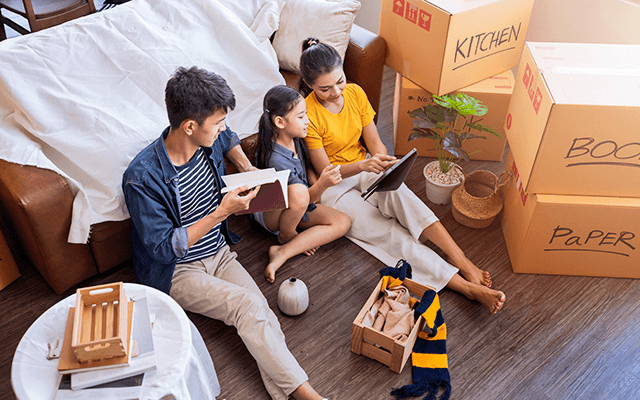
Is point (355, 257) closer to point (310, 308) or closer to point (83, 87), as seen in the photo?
point (310, 308)

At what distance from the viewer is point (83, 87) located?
1.91m

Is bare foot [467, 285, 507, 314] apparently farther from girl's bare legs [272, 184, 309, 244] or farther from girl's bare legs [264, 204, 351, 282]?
girl's bare legs [272, 184, 309, 244]

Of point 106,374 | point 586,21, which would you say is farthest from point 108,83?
point 586,21

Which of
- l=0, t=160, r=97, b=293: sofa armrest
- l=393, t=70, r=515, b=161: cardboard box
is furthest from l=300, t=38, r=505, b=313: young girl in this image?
l=0, t=160, r=97, b=293: sofa armrest

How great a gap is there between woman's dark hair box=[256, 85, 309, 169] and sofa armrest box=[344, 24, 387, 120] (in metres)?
0.57

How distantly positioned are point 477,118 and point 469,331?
1053mm

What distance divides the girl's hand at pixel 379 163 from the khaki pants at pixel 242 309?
0.61 metres

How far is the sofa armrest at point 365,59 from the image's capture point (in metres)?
2.33

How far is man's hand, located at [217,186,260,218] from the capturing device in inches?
63.1

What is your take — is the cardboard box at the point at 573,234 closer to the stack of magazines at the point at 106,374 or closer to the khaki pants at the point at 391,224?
the khaki pants at the point at 391,224

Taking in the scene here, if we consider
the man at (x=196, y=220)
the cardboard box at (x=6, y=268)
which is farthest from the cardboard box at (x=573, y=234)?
the cardboard box at (x=6, y=268)

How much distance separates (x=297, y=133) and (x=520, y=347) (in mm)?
1071

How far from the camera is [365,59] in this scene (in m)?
2.32

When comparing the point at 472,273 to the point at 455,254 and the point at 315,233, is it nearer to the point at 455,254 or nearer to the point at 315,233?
the point at 455,254
